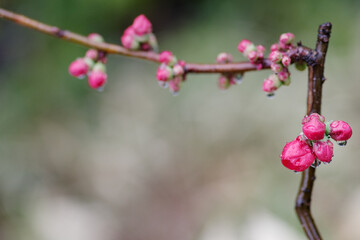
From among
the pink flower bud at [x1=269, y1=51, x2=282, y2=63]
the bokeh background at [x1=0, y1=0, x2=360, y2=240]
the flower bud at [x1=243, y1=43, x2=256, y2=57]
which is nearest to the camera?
the pink flower bud at [x1=269, y1=51, x2=282, y2=63]

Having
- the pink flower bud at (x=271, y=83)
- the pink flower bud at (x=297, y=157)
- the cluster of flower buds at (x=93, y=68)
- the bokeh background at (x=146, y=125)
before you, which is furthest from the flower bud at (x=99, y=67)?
the bokeh background at (x=146, y=125)

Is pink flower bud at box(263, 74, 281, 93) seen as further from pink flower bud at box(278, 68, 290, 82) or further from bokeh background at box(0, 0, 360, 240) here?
bokeh background at box(0, 0, 360, 240)

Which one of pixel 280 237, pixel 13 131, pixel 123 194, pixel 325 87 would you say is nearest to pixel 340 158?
pixel 325 87

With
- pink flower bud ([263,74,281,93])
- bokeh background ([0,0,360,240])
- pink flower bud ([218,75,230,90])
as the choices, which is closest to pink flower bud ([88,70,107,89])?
pink flower bud ([218,75,230,90])

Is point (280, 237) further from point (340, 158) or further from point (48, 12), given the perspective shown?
point (48, 12)

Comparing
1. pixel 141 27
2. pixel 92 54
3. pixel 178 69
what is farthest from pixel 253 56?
pixel 92 54

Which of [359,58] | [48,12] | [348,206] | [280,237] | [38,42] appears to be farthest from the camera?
[38,42]
